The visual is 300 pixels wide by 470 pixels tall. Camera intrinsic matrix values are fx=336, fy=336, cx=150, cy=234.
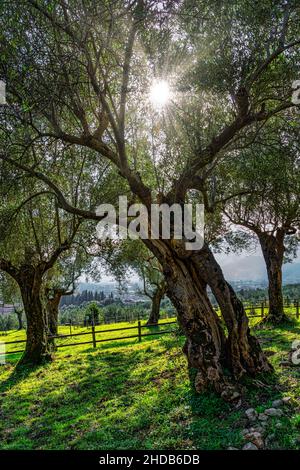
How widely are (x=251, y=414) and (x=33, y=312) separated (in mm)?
12855

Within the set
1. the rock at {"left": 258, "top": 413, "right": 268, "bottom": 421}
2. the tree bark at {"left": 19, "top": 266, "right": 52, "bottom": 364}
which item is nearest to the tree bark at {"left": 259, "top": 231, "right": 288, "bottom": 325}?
the tree bark at {"left": 19, "top": 266, "right": 52, "bottom": 364}

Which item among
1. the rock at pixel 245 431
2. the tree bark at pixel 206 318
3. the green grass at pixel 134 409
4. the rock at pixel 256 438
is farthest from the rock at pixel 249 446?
the tree bark at pixel 206 318

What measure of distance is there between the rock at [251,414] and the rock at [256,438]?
27.0 inches

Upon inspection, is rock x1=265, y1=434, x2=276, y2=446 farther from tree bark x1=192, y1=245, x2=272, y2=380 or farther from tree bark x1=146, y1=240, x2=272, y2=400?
tree bark x1=192, y1=245, x2=272, y2=380

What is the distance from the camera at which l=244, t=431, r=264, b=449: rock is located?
19.3 ft

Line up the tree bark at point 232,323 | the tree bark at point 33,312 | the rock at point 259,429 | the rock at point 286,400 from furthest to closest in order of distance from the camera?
the tree bark at point 33,312, the tree bark at point 232,323, the rock at point 286,400, the rock at point 259,429

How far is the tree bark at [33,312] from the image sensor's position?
16922 millimetres

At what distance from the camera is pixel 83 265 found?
84.6ft

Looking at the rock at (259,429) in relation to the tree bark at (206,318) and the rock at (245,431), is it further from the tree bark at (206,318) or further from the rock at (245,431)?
the tree bark at (206,318)

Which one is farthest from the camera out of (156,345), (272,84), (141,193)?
(156,345)

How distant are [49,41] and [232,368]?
10.0 meters

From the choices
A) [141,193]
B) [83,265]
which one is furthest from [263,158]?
[83,265]

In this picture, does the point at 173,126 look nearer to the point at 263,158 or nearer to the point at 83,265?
the point at 263,158

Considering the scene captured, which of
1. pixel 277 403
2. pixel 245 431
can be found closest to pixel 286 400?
pixel 277 403
